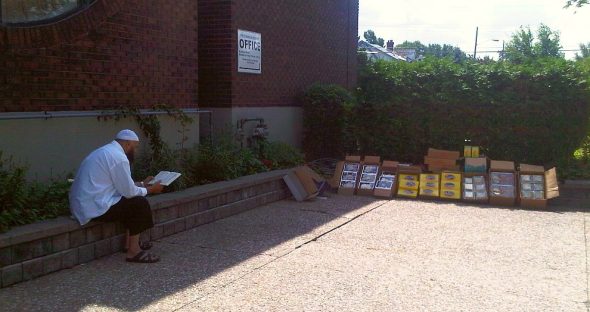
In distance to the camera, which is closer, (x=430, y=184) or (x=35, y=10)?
(x=35, y=10)

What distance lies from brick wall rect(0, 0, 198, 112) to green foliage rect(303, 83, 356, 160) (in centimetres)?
344

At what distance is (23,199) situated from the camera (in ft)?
18.6

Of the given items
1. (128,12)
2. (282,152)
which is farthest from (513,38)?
(128,12)

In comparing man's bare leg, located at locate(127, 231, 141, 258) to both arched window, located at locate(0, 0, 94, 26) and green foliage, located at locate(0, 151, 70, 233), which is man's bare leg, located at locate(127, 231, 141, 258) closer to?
green foliage, located at locate(0, 151, 70, 233)

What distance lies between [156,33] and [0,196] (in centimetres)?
381

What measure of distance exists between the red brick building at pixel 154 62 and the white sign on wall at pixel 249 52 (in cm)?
11

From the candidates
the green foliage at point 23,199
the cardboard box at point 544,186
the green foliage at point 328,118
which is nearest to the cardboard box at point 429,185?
the cardboard box at point 544,186

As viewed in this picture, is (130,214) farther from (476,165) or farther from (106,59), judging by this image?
(476,165)

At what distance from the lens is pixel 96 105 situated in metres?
7.60

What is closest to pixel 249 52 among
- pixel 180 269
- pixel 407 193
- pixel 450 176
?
pixel 407 193

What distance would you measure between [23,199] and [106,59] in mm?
2609

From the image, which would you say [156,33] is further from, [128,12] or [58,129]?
[58,129]

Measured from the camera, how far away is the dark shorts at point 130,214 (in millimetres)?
5883

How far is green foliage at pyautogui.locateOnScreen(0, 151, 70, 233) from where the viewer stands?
5.45 m
